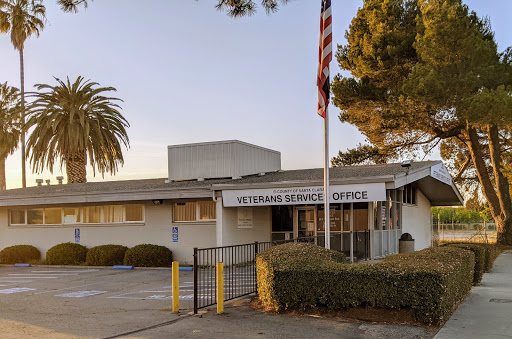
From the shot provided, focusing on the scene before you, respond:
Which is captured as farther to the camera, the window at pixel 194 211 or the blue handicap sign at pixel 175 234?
the blue handicap sign at pixel 175 234

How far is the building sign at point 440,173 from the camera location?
21516 millimetres

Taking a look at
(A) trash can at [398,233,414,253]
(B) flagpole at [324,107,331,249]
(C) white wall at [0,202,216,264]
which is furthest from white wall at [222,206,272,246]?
(B) flagpole at [324,107,331,249]

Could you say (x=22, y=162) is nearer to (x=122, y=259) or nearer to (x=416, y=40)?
(x=122, y=259)

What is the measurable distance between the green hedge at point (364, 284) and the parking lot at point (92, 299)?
79.3 inches

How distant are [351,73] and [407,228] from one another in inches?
532

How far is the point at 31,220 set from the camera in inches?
957

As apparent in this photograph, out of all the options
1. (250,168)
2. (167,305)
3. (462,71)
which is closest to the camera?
(167,305)

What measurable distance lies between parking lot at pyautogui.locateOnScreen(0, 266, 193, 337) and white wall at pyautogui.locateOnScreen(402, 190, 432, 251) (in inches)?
457

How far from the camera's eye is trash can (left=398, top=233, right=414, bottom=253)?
2198 centimetres

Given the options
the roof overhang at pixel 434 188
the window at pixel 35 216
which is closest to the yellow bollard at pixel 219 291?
the roof overhang at pixel 434 188

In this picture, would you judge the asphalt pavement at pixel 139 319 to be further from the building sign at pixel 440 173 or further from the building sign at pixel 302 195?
the building sign at pixel 440 173

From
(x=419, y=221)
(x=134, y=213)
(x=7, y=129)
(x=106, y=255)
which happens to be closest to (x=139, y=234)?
(x=134, y=213)

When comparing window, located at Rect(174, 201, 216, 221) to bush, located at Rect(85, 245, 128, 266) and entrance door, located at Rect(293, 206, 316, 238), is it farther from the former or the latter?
entrance door, located at Rect(293, 206, 316, 238)

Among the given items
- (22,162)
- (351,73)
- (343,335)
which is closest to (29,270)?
(343,335)
